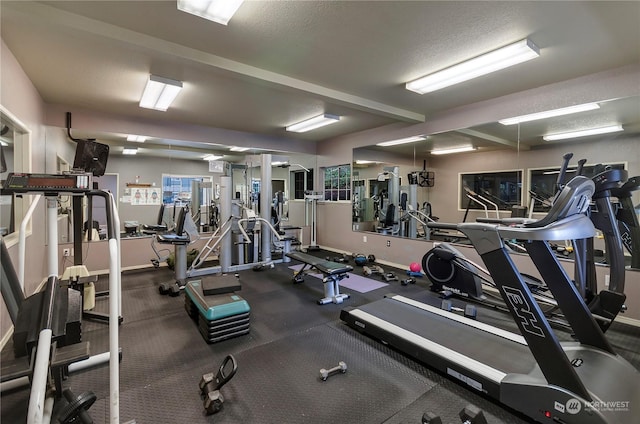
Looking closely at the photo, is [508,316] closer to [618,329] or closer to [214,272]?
[618,329]

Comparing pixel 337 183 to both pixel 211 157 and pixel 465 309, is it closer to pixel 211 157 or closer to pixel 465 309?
pixel 211 157

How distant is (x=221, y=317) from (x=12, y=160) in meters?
2.84

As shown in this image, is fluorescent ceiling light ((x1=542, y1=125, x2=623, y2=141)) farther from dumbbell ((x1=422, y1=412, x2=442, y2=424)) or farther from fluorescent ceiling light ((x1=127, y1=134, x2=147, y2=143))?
fluorescent ceiling light ((x1=127, y1=134, x2=147, y2=143))

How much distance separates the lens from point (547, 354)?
5.74 ft

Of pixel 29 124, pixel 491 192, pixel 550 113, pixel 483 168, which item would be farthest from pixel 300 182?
pixel 550 113

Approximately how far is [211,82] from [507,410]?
415cm

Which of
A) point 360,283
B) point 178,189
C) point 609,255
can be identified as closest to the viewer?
point 609,255

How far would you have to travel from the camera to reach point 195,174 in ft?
19.9

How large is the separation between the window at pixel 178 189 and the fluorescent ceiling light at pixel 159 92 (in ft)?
5.42

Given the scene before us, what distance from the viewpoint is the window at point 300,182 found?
759cm

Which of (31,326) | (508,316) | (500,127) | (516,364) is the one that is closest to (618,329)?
(508,316)

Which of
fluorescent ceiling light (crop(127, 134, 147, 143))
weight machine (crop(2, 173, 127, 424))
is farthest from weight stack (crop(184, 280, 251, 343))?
fluorescent ceiling light (crop(127, 134, 147, 143))

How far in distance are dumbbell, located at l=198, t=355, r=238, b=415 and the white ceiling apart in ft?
8.48

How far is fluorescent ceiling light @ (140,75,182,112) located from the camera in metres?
3.42
